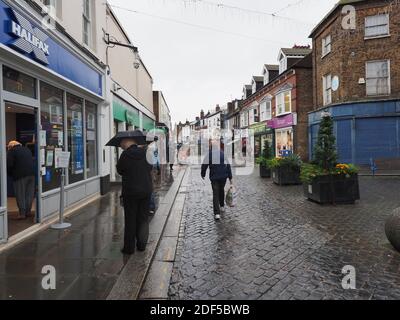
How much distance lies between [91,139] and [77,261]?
6.54m

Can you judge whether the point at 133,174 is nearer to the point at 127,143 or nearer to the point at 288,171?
the point at 127,143

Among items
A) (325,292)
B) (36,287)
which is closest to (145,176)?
(36,287)

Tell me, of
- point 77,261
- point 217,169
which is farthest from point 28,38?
point 217,169

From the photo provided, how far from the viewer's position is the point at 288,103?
27.1m

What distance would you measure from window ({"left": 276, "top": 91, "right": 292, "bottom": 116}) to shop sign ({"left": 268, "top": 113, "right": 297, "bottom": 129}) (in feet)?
1.58

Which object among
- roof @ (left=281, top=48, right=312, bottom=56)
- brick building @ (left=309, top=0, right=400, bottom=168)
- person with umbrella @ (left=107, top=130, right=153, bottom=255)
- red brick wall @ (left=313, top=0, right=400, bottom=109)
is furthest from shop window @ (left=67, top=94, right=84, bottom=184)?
roof @ (left=281, top=48, right=312, bottom=56)

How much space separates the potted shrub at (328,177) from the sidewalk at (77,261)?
14.5 ft

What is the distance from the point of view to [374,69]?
19.4 meters

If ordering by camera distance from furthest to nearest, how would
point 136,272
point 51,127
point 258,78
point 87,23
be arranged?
point 258,78 → point 87,23 → point 51,127 → point 136,272

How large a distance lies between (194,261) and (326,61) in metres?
20.0

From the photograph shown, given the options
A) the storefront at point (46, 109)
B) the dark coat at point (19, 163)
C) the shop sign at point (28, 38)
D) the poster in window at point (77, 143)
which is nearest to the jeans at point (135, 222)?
the storefront at point (46, 109)

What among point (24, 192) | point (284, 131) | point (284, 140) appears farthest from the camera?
point (284, 131)

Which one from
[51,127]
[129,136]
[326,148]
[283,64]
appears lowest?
[326,148]

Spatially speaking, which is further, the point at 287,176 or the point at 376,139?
the point at 376,139
